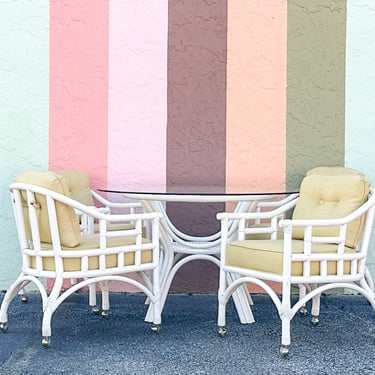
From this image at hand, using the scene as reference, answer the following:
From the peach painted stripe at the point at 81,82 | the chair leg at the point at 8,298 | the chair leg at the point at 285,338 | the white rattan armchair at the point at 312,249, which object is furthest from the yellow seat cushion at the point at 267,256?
the peach painted stripe at the point at 81,82

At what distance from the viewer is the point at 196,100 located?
470cm

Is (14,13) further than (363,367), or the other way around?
(14,13)

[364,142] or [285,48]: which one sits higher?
[285,48]


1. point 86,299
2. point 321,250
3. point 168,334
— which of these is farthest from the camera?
point 86,299

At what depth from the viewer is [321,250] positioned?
3.33m

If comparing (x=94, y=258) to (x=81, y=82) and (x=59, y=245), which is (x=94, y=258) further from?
(x=81, y=82)

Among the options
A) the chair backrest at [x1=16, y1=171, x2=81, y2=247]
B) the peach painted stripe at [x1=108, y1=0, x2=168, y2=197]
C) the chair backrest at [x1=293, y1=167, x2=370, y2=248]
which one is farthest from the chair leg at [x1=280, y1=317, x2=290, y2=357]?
the peach painted stripe at [x1=108, y1=0, x2=168, y2=197]

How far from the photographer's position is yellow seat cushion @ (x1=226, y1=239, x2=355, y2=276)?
10.7ft

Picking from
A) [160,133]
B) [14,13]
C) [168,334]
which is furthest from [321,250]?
[14,13]

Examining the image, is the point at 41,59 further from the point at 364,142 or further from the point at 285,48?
the point at 364,142

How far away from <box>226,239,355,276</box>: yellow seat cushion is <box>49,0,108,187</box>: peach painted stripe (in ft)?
5.02

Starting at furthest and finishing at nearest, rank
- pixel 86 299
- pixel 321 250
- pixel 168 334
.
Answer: pixel 86 299 → pixel 168 334 → pixel 321 250

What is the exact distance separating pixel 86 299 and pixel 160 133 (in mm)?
1299

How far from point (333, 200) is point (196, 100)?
56.5 inches
